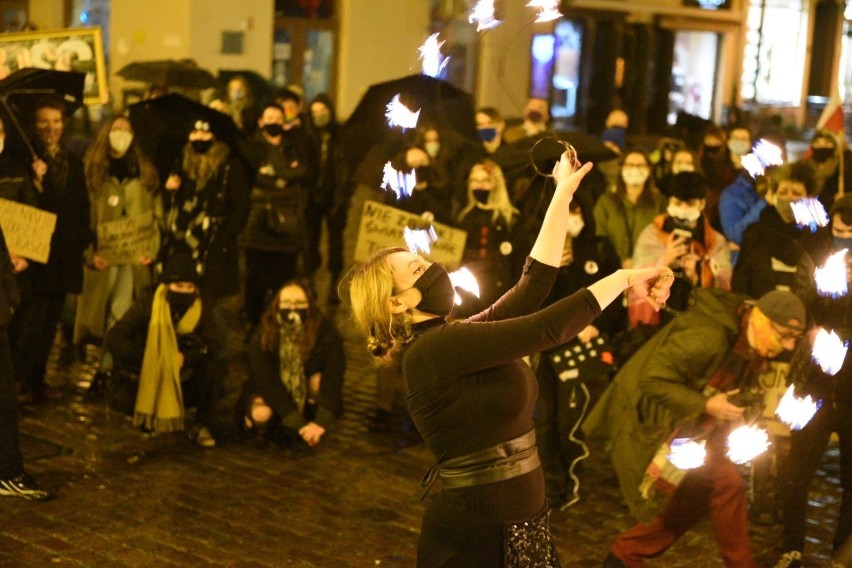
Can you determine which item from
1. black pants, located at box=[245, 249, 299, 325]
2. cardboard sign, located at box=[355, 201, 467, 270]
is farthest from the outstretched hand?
black pants, located at box=[245, 249, 299, 325]

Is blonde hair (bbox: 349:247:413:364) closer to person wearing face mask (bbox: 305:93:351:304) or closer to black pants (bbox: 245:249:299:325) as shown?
black pants (bbox: 245:249:299:325)

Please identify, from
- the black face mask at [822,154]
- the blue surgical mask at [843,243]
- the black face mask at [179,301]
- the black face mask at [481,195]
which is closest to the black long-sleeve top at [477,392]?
the blue surgical mask at [843,243]

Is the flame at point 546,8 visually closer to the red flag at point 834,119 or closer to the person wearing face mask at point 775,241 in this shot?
the person wearing face mask at point 775,241

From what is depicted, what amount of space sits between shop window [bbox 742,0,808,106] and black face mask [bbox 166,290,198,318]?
2120cm

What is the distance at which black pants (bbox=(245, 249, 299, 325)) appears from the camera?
34.7ft

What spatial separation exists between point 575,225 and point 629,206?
1.95m

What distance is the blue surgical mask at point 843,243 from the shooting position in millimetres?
6711

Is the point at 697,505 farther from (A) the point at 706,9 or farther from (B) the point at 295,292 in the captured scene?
(A) the point at 706,9

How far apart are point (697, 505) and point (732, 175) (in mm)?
6462

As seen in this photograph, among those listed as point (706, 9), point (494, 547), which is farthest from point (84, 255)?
point (706, 9)

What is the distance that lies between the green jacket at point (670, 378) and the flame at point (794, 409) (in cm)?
34

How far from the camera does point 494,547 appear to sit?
173 inches

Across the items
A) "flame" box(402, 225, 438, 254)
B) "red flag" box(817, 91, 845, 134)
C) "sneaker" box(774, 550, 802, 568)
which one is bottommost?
"sneaker" box(774, 550, 802, 568)

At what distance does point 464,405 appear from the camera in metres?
4.30
